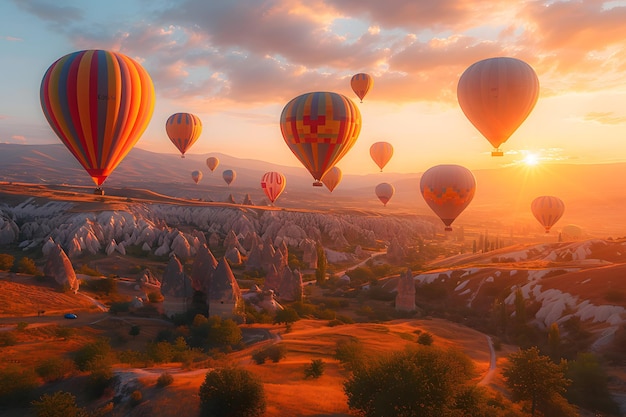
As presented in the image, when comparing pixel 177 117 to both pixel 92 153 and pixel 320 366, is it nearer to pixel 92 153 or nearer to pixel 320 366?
pixel 92 153

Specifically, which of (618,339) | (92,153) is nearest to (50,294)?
(92,153)

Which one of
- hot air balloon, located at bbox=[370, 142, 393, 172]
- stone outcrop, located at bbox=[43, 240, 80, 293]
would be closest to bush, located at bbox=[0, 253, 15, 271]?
stone outcrop, located at bbox=[43, 240, 80, 293]

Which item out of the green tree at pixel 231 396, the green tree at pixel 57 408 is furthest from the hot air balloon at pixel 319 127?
the green tree at pixel 57 408

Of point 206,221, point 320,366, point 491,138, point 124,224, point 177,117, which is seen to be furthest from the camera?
point 206,221

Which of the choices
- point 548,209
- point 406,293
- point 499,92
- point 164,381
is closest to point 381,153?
point 548,209

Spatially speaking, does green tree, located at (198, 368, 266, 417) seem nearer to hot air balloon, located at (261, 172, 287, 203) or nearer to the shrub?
the shrub

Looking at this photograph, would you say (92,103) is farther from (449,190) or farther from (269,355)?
(449,190)
